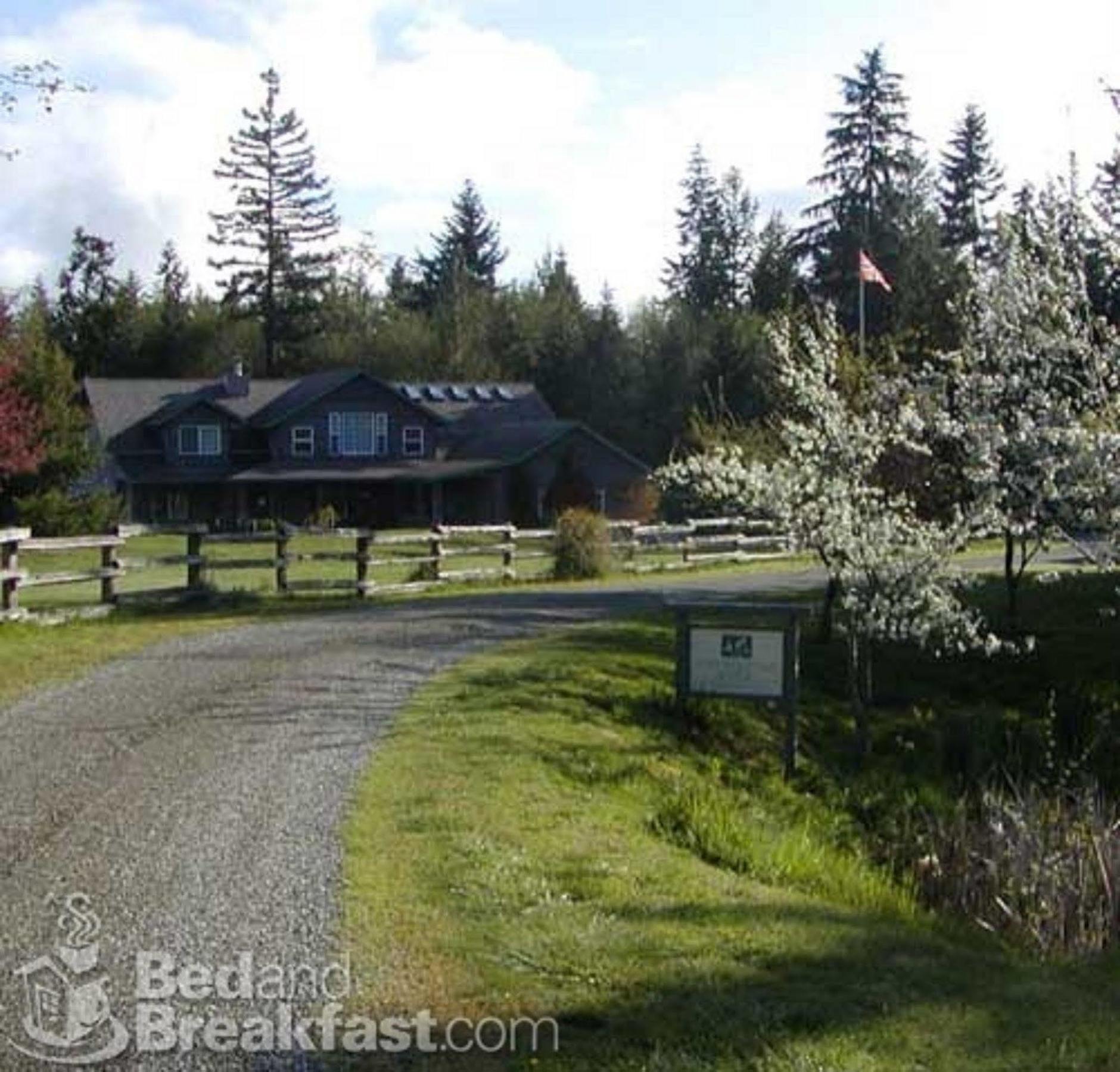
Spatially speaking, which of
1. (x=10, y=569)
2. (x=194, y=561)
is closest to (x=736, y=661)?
(x=10, y=569)

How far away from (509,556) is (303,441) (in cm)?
3380

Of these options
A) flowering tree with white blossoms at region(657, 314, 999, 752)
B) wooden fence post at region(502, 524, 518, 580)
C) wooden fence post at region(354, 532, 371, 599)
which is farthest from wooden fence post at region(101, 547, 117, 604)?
wooden fence post at region(502, 524, 518, 580)

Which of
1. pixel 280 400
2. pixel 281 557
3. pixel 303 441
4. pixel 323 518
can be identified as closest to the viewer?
pixel 281 557

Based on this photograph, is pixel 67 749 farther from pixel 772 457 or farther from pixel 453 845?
pixel 772 457

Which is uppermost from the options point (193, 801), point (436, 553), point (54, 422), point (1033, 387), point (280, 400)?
point (280, 400)

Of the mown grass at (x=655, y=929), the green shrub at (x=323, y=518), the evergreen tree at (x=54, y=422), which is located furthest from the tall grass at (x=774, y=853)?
the green shrub at (x=323, y=518)

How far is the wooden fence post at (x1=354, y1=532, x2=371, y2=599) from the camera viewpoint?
23.9 m

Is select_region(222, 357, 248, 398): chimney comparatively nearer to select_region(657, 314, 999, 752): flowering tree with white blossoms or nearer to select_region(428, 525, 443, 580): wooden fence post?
select_region(428, 525, 443, 580): wooden fence post

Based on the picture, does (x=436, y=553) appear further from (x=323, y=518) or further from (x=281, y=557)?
(x=323, y=518)

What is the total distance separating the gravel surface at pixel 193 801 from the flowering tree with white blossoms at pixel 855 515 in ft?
11.4

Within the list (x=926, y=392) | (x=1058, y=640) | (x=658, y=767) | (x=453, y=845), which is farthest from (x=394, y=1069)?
(x=1058, y=640)

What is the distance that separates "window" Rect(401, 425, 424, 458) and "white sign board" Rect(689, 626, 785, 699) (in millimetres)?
49233

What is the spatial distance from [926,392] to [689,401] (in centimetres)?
4618

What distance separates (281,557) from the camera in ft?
75.5
